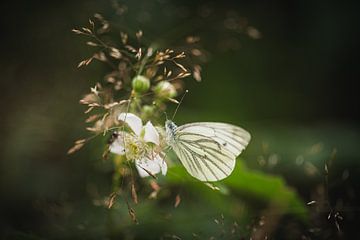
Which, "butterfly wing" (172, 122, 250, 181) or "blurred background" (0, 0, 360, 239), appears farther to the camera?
"blurred background" (0, 0, 360, 239)

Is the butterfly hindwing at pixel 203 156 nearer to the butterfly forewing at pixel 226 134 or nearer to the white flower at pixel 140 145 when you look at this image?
the butterfly forewing at pixel 226 134

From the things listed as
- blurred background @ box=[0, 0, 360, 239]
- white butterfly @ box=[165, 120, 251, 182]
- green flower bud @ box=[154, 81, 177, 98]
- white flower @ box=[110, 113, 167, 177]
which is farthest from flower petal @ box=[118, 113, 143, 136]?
blurred background @ box=[0, 0, 360, 239]

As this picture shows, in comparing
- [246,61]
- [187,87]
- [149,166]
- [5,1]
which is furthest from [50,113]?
[246,61]

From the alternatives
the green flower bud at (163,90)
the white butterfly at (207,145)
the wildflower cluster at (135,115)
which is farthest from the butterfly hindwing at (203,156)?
the green flower bud at (163,90)

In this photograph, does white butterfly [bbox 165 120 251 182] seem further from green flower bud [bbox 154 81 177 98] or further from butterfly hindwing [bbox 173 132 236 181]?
green flower bud [bbox 154 81 177 98]

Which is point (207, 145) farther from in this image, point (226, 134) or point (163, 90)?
point (163, 90)

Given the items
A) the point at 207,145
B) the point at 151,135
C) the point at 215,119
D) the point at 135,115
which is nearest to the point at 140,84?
the point at 135,115
